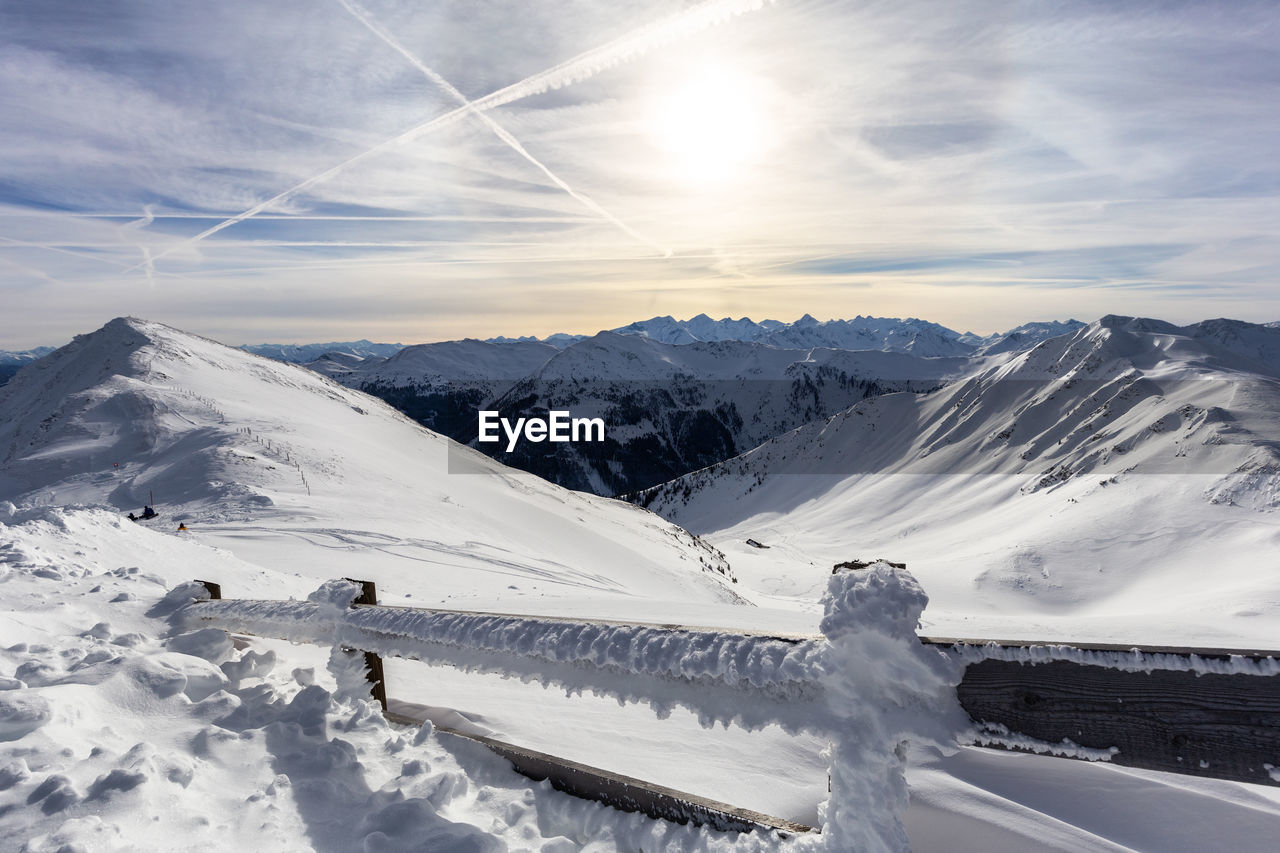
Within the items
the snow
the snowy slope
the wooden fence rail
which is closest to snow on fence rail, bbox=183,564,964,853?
the snow

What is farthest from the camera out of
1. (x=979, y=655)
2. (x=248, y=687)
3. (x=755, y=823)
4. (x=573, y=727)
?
(x=573, y=727)

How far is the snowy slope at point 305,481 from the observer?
15820 millimetres

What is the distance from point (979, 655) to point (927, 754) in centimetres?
236

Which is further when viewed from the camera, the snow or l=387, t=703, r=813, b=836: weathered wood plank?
l=387, t=703, r=813, b=836: weathered wood plank

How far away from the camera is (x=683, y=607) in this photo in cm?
1116

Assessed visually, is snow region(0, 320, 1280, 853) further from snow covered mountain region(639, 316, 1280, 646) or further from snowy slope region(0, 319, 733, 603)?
snow covered mountain region(639, 316, 1280, 646)

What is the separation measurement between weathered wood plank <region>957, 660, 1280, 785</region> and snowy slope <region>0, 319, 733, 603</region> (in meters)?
11.5

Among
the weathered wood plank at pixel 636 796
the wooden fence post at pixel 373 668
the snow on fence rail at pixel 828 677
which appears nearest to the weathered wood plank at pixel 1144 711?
the snow on fence rail at pixel 828 677

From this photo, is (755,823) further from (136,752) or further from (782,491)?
(782,491)

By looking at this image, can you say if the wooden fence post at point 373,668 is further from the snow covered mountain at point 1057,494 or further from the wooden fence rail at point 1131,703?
the snow covered mountain at point 1057,494

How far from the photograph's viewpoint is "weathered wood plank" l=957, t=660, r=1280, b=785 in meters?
1.91

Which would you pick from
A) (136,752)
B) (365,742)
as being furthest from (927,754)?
(136,752)

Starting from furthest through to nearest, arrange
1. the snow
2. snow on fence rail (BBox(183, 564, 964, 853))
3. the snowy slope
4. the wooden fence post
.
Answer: the snowy slope < the wooden fence post < the snow < snow on fence rail (BBox(183, 564, 964, 853))

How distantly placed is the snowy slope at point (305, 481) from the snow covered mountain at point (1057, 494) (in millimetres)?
14368
